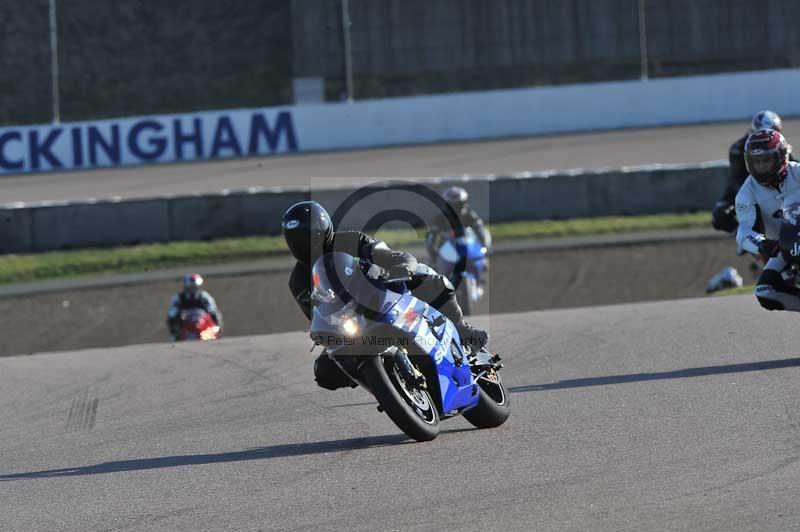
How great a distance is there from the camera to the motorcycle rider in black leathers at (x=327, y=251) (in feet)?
22.9

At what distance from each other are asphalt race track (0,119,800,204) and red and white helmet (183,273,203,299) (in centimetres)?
1036

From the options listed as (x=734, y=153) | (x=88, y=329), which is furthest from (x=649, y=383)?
(x=88, y=329)

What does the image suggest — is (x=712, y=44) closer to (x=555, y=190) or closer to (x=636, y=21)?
(x=636, y=21)

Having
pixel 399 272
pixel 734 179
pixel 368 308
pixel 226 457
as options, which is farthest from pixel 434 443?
pixel 734 179

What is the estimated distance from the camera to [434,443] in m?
7.29

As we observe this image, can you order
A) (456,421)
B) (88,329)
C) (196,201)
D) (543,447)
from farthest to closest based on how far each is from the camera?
1. (196,201)
2. (88,329)
3. (456,421)
4. (543,447)

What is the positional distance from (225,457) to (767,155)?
15.0 feet

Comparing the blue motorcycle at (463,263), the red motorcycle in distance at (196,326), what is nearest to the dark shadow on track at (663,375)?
the blue motorcycle at (463,263)

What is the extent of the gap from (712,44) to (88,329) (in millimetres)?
27758

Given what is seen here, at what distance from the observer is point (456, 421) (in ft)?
26.6

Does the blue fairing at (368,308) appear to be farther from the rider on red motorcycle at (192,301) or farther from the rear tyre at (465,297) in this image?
the rider on red motorcycle at (192,301)

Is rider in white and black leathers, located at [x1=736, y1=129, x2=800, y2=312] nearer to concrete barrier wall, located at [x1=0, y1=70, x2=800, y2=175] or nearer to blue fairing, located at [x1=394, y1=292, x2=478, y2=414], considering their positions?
blue fairing, located at [x1=394, y1=292, x2=478, y2=414]

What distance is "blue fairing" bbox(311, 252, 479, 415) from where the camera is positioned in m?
6.95

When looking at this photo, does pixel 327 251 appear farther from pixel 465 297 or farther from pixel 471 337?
pixel 465 297
